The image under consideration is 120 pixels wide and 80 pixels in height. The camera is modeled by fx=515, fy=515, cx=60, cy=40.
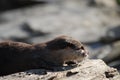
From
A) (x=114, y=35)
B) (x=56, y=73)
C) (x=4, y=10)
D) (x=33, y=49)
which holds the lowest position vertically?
(x=56, y=73)

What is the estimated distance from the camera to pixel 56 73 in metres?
7.94

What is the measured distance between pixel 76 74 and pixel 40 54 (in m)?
0.72

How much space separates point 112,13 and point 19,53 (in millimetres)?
15193

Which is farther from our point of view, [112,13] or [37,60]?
[112,13]

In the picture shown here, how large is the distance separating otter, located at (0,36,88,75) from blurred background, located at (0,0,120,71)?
352 inches

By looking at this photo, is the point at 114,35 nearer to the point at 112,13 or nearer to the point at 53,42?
the point at 112,13

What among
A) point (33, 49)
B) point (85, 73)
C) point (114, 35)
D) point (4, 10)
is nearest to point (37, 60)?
point (33, 49)

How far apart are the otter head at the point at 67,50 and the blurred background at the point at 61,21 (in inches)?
354

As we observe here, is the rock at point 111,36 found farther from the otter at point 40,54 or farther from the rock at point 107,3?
the otter at point 40,54

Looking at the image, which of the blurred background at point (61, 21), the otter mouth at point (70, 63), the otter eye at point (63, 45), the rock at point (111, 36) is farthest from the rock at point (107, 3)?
the otter eye at point (63, 45)

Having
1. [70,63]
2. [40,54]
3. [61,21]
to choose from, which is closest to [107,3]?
[61,21]

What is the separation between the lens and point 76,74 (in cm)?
801

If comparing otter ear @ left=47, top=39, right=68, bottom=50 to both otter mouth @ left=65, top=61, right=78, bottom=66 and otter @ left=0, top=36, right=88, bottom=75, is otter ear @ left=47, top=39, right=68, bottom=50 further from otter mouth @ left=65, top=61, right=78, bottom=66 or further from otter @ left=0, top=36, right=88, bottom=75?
otter mouth @ left=65, top=61, right=78, bottom=66

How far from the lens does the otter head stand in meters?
8.15
